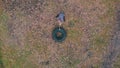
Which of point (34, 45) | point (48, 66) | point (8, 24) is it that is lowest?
point (48, 66)

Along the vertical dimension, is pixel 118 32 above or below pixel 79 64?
above

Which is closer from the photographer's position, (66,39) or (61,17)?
(61,17)

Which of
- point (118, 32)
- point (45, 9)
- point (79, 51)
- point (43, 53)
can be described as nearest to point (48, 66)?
point (43, 53)

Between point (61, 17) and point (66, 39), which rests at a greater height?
point (61, 17)

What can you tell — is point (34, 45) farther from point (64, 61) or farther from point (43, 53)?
point (64, 61)

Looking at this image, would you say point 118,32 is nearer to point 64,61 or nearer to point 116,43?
point 116,43

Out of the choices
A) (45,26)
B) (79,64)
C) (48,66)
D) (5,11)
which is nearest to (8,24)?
(5,11)
